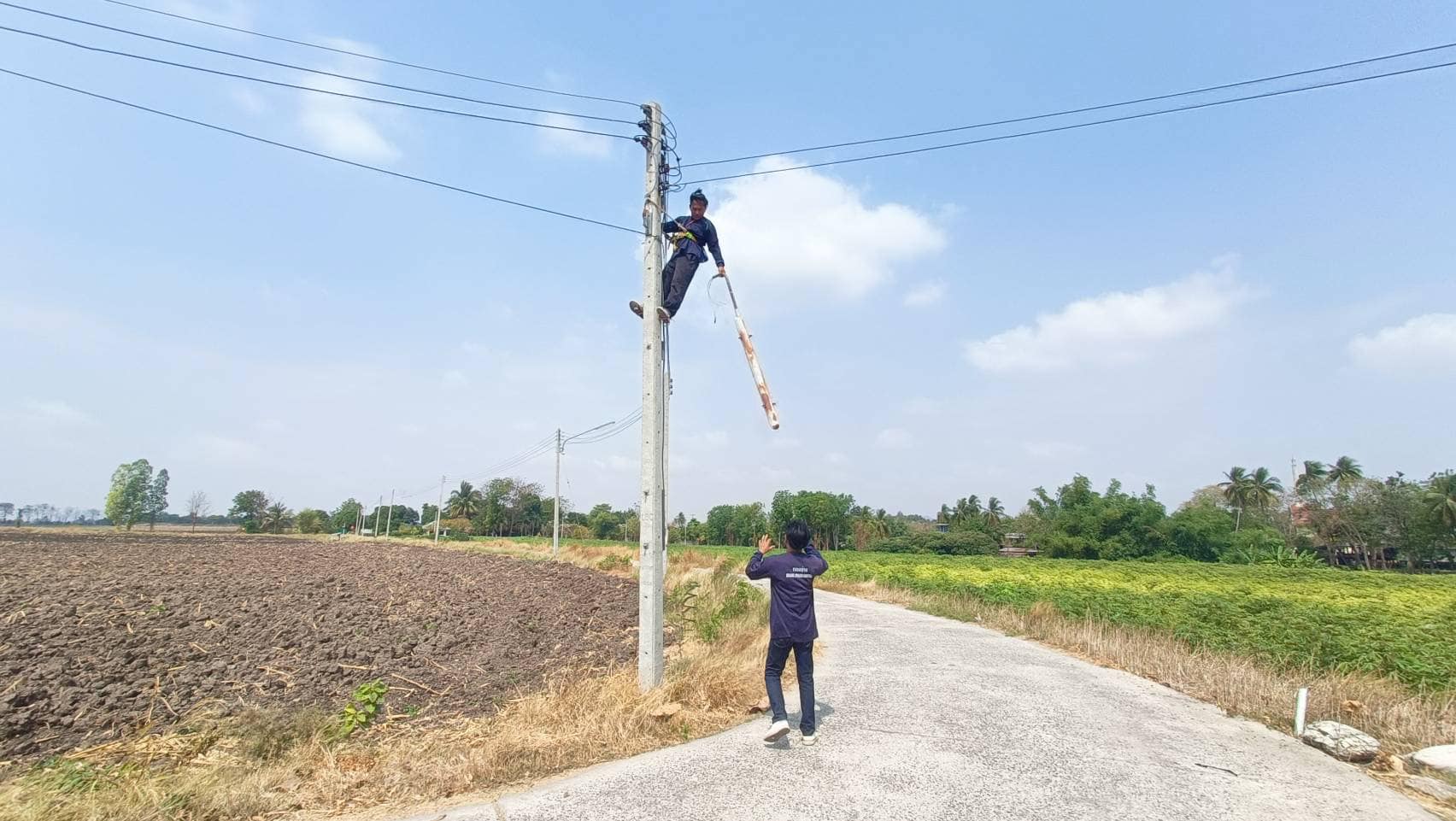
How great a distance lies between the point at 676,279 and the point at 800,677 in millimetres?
4048

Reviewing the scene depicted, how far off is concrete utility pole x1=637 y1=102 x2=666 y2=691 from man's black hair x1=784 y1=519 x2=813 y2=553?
134cm

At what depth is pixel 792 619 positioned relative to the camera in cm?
538

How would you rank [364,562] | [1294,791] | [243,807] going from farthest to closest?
[364,562], [1294,791], [243,807]

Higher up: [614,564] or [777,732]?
[777,732]

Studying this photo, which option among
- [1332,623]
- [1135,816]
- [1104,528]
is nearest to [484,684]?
[1135,816]

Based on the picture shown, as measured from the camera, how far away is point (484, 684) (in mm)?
7301

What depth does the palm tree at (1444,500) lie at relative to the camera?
5503 cm

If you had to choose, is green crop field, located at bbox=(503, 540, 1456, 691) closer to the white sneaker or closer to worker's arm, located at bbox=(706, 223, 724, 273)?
the white sneaker

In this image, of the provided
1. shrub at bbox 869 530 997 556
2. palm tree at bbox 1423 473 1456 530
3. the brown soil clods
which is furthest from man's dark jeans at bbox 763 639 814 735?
palm tree at bbox 1423 473 1456 530

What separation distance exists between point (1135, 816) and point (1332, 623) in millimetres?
8578

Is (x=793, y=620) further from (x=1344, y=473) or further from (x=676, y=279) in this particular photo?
(x=1344, y=473)

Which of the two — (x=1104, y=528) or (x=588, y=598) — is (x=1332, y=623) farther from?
(x=1104, y=528)

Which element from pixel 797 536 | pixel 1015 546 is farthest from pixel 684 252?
pixel 1015 546

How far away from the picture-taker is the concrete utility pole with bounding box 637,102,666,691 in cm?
620
